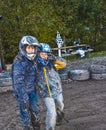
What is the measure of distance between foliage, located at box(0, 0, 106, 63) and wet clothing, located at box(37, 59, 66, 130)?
9.19m

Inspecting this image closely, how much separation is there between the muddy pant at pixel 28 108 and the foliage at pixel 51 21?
9112mm

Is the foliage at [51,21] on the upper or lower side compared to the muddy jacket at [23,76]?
upper

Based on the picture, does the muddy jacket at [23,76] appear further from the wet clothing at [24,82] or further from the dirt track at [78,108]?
the dirt track at [78,108]

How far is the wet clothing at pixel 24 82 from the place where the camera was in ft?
14.6

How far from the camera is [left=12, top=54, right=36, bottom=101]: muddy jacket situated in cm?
446

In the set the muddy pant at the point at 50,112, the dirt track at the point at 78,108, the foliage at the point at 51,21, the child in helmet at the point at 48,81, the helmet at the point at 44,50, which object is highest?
the foliage at the point at 51,21

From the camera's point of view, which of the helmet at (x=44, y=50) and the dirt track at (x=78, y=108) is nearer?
the helmet at (x=44, y=50)

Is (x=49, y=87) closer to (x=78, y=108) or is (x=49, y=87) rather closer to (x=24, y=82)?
(x=24, y=82)

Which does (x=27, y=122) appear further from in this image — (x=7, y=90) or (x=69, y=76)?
(x=69, y=76)

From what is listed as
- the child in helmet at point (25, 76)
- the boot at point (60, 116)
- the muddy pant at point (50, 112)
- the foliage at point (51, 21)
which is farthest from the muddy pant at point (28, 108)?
the foliage at point (51, 21)

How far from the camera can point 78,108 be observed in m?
6.40

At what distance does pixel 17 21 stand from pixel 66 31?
10.3ft

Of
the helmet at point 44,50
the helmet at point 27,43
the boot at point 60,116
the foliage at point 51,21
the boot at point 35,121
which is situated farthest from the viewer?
the foliage at point 51,21

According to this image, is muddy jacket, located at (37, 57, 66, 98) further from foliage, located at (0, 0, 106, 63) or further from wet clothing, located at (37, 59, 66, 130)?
foliage, located at (0, 0, 106, 63)
